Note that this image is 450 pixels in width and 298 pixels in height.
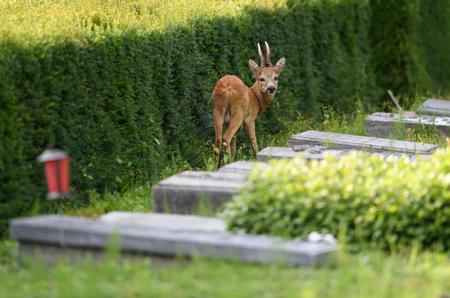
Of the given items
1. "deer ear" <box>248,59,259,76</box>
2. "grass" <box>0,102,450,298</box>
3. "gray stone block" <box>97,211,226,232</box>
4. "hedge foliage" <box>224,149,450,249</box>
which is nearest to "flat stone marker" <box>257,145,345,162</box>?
"gray stone block" <box>97,211,226,232</box>

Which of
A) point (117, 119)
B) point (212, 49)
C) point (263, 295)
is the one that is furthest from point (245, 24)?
point (263, 295)

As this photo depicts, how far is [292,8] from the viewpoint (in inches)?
699

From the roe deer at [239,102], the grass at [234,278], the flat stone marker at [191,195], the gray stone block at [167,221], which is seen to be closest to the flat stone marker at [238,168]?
the flat stone marker at [191,195]

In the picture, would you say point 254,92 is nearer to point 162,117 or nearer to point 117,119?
point 162,117

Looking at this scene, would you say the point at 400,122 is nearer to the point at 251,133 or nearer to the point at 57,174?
the point at 251,133

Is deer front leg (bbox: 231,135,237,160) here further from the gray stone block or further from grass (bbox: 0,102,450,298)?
grass (bbox: 0,102,450,298)

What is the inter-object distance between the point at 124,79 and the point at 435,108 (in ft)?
23.8

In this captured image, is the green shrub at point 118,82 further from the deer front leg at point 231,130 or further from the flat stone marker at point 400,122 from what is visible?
the flat stone marker at point 400,122

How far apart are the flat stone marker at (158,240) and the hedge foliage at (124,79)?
54.9 inches

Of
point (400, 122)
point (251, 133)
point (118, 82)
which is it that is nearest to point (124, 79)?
point (118, 82)

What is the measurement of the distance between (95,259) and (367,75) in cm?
1364

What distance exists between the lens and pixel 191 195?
9.51 metres

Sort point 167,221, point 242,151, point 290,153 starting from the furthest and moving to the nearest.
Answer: point 242,151
point 290,153
point 167,221

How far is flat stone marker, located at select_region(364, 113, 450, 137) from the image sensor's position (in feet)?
51.6
